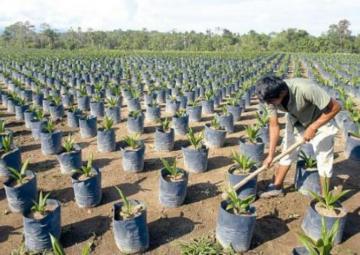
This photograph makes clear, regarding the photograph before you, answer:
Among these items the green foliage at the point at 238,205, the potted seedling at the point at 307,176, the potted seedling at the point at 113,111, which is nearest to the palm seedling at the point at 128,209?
the green foliage at the point at 238,205

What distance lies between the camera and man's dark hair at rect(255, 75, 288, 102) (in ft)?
13.4

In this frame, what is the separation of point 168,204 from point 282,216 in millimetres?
1772

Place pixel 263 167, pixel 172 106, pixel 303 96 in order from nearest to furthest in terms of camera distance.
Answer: pixel 303 96 < pixel 263 167 < pixel 172 106

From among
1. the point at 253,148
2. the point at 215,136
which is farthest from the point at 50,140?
the point at 253,148

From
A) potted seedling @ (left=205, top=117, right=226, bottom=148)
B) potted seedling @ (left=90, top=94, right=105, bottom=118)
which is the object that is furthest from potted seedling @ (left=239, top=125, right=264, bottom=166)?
potted seedling @ (left=90, top=94, right=105, bottom=118)

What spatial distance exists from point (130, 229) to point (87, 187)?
1.39 metres

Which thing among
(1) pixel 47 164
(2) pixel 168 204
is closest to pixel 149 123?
(1) pixel 47 164

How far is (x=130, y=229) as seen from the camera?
4125 mm

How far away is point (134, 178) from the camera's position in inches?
252

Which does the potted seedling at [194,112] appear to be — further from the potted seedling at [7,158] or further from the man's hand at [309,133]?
the man's hand at [309,133]

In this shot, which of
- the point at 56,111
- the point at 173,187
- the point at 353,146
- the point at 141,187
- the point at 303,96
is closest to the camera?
the point at 303,96

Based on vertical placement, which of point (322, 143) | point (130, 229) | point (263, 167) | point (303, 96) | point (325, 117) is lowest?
point (130, 229)

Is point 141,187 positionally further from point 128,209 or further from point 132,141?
point 128,209

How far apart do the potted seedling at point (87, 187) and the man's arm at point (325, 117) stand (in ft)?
10.7
